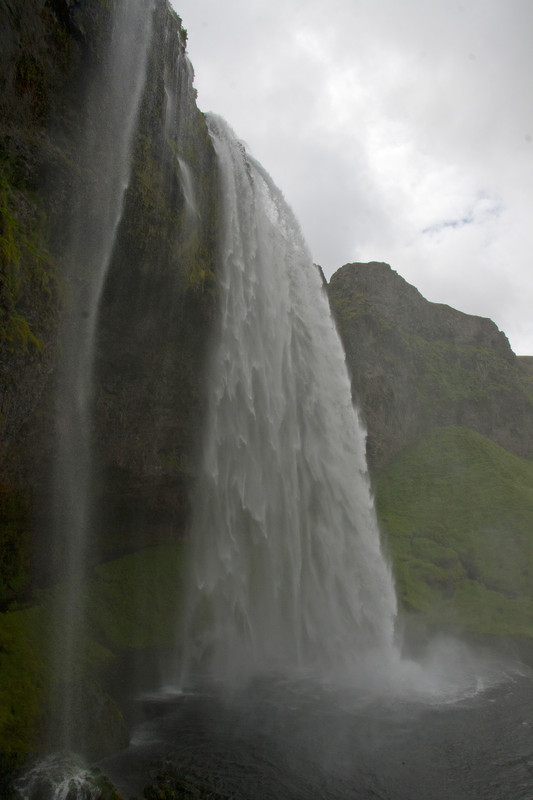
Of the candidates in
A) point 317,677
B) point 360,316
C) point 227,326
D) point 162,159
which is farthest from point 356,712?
point 360,316

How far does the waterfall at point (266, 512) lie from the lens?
18.7 meters

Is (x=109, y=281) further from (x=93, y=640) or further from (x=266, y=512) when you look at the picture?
(x=93, y=640)

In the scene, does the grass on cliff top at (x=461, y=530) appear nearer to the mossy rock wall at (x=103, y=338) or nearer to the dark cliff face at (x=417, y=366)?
the dark cliff face at (x=417, y=366)

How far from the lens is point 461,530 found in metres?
29.3

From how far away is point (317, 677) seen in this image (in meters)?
16.6

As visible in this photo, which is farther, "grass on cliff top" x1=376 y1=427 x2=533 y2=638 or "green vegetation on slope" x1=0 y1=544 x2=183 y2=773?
"grass on cliff top" x1=376 y1=427 x2=533 y2=638

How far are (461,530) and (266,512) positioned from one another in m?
14.4

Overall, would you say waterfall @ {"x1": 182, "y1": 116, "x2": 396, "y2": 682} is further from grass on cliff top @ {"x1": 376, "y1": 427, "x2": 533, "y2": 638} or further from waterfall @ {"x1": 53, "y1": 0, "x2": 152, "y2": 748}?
waterfall @ {"x1": 53, "y1": 0, "x2": 152, "y2": 748}

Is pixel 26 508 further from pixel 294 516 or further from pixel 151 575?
pixel 294 516

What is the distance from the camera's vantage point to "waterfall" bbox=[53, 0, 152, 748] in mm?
14008

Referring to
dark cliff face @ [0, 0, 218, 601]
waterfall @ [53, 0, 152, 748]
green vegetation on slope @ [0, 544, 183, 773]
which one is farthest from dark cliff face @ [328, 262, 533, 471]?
waterfall @ [53, 0, 152, 748]

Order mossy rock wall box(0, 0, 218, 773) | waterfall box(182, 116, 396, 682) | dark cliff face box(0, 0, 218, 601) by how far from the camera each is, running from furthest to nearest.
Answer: waterfall box(182, 116, 396, 682) → dark cliff face box(0, 0, 218, 601) → mossy rock wall box(0, 0, 218, 773)

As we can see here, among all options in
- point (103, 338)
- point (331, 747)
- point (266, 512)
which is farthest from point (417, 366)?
point (331, 747)

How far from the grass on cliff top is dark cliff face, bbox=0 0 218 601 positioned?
12.2m
